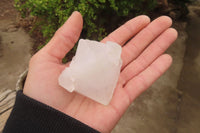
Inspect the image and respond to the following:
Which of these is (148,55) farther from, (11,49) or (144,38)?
(11,49)

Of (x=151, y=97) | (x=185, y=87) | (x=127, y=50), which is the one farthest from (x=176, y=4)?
(x=127, y=50)

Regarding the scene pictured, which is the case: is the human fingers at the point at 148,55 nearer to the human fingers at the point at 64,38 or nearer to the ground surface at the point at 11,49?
the human fingers at the point at 64,38

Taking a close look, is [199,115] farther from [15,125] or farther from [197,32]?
[15,125]

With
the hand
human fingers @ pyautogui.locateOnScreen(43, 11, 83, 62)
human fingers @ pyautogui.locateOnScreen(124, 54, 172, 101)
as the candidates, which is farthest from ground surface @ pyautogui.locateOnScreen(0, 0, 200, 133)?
human fingers @ pyautogui.locateOnScreen(124, 54, 172, 101)

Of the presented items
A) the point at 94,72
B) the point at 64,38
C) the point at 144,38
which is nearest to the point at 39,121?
the point at 94,72

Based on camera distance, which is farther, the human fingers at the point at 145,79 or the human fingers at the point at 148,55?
the human fingers at the point at 148,55

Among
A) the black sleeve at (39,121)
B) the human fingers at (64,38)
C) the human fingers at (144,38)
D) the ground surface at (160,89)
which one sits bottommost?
the ground surface at (160,89)

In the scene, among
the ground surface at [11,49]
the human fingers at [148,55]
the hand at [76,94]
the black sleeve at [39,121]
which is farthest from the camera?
the ground surface at [11,49]

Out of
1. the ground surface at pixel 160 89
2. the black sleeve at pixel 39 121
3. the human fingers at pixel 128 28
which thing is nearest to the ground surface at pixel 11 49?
the ground surface at pixel 160 89
